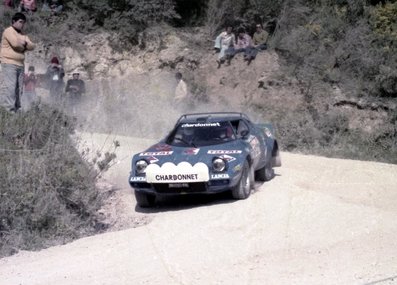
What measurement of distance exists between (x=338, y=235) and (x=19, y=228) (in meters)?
4.27

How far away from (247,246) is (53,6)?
20.2m

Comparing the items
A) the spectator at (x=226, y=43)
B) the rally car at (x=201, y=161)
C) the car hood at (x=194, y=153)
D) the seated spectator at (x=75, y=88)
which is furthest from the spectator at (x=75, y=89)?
the car hood at (x=194, y=153)

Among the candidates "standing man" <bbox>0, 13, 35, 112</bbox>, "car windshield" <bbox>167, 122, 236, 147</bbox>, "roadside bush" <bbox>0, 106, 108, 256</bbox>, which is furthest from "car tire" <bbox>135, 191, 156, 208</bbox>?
"standing man" <bbox>0, 13, 35, 112</bbox>

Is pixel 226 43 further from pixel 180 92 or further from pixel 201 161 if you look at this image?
pixel 201 161

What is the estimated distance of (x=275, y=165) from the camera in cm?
1488

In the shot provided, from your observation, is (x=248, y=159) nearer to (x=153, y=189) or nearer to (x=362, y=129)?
(x=153, y=189)

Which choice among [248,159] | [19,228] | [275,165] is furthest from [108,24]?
[19,228]

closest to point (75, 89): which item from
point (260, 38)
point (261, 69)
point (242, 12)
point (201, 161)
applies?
point (261, 69)

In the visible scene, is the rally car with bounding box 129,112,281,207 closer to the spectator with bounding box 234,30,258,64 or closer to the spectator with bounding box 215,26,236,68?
the spectator with bounding box 234,30,258,64

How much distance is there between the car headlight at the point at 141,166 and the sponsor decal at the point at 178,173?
0.67 ft

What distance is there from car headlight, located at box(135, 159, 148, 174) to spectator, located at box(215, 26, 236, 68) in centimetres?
1406

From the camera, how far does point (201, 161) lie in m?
11.2

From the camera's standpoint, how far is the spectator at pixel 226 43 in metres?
25.0

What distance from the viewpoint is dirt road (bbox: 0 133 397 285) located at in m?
7.78
